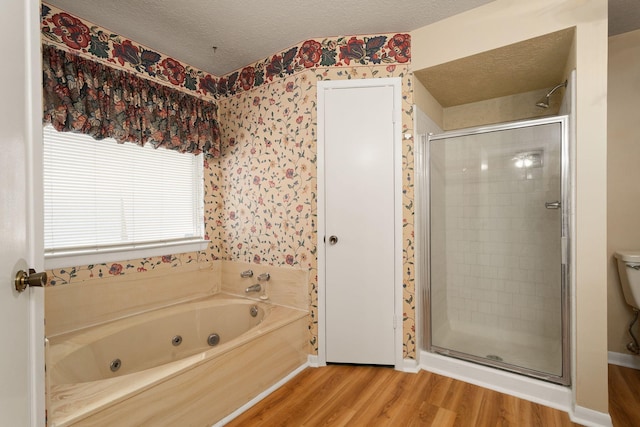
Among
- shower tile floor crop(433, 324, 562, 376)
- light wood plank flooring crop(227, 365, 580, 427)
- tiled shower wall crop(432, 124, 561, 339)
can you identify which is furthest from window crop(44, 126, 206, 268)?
shower tile floor crop(433, 324, 562, 376)

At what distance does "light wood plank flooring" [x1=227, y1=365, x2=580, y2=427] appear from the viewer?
65.0 inches

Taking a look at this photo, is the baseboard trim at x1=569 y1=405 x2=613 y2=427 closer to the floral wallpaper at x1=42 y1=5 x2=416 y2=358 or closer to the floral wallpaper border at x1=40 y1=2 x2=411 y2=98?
the floral wallpaper at x1=42 y1=5 x2=416 y2=358

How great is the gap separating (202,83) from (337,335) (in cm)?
246

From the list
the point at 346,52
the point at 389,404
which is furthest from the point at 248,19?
the point at 389,404

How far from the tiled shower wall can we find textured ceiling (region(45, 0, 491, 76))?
94 cm

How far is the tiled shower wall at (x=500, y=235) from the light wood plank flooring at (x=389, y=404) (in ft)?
1.67

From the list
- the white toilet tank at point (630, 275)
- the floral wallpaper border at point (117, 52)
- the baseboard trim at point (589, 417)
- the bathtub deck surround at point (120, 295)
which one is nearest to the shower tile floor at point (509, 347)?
the baseboard trim at point (589, 417)

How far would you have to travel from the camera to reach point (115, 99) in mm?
2088

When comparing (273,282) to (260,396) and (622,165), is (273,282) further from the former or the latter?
(622,165)

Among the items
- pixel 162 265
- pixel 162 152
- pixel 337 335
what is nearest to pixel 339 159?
pixel 337 335

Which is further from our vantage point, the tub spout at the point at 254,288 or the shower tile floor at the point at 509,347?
the tub spout at the point at 254,288

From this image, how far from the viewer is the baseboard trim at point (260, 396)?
5.41ft

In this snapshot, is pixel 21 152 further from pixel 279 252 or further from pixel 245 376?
pixel 279 252

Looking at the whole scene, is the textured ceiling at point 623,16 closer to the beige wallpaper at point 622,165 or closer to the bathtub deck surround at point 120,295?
the beige wallpaper at point 622,165
